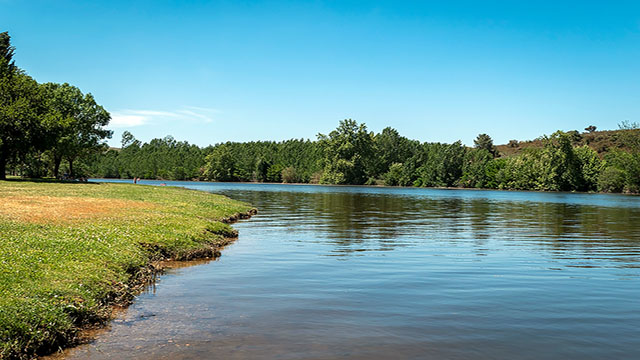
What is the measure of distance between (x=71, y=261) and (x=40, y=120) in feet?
206

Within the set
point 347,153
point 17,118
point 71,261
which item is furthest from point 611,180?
point 71,261

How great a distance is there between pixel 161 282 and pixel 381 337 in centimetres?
777

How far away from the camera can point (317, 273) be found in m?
16.4

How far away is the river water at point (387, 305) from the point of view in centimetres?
904

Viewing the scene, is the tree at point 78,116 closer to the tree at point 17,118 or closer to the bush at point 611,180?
the tree at point 17,118

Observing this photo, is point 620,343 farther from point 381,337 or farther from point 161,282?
point 161,282

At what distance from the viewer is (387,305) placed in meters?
12.2

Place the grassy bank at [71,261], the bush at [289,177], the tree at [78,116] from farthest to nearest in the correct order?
1. the bush at [289,177]
2. the tree at [78,116]
3. the grassy bank at [71,261]

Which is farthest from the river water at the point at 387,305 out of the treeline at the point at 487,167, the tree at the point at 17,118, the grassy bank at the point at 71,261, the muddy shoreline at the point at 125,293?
the treeline at the point at 487,167

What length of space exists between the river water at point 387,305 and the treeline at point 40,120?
181 ft

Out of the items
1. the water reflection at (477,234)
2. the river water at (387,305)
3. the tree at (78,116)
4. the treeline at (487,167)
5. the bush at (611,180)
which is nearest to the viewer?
the river water at (387,305)

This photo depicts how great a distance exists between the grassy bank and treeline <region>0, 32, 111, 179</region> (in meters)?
46.8

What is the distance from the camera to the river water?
9.04 m

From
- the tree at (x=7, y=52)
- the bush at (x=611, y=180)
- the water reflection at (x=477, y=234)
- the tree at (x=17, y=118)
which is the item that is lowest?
the water reflection at (x=477, y=234)
